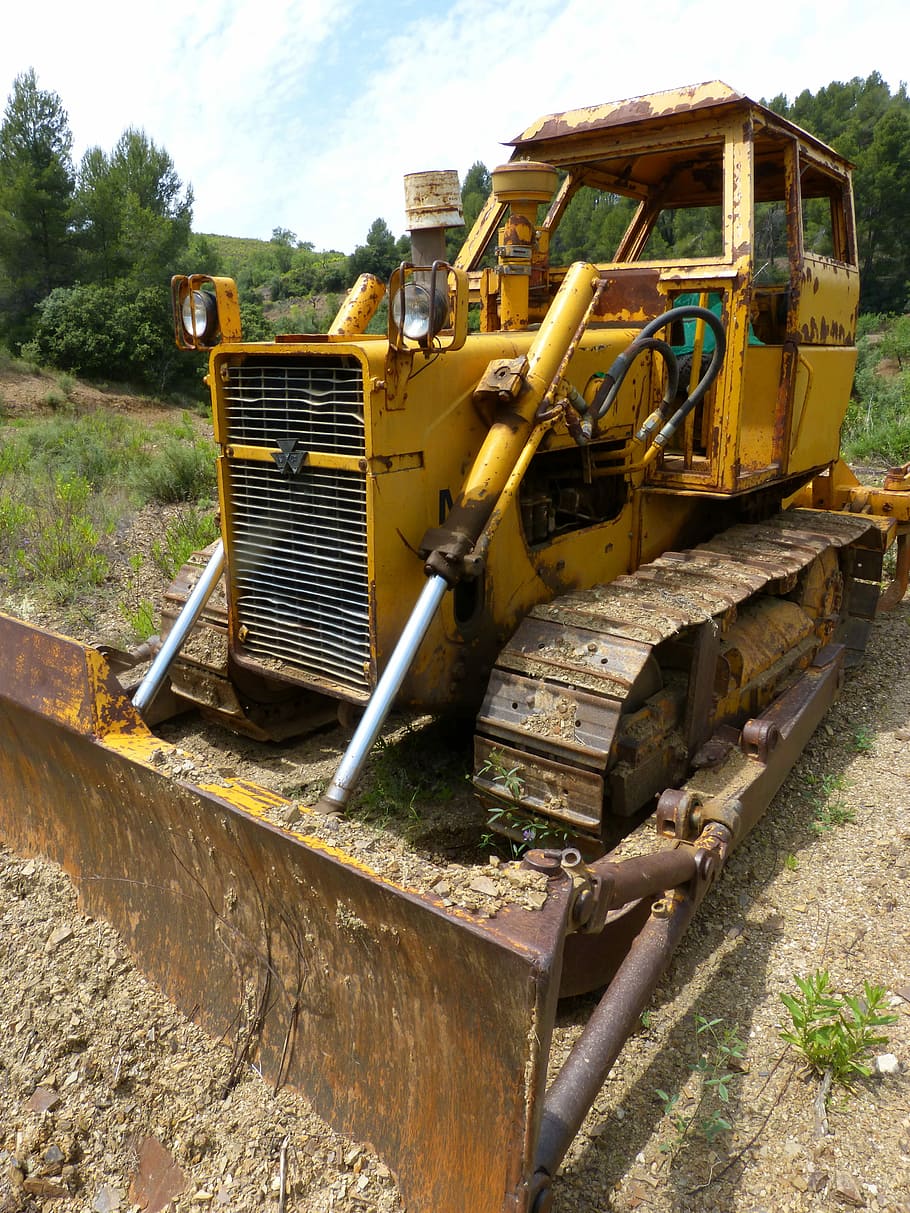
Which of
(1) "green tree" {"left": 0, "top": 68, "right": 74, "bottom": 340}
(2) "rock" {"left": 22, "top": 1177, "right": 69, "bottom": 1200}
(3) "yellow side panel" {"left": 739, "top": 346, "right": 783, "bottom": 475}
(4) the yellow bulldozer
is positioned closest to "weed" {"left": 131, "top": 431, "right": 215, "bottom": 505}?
(4) the yellow bulldozer

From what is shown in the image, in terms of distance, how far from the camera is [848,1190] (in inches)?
84.0

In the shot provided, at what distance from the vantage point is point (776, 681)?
4.27 meters

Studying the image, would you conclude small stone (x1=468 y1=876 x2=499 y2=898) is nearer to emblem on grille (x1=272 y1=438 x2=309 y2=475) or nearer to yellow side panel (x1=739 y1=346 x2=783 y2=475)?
emblem on grille (x1=272 y1=438 x2=309 y2=475)

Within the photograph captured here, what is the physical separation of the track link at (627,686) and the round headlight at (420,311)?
105 cm

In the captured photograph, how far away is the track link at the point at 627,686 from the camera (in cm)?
283

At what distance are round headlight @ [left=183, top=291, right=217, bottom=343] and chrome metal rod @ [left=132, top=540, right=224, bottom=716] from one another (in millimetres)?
817

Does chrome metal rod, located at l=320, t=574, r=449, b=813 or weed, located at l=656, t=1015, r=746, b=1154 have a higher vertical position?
chrome metal rod, located at l=320, t=574, r=449, b=813

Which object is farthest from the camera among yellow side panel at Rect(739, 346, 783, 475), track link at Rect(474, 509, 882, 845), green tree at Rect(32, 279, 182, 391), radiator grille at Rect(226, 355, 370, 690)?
green tree at Rect(32, 279, 182, 391)

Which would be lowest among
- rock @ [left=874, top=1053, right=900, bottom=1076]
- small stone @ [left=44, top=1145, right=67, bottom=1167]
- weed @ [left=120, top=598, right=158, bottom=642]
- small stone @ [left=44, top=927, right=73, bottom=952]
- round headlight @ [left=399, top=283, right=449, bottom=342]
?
rock @ [left=874, top=1053, right=900, bottom=1076]

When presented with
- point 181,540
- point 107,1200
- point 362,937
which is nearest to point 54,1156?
point 107,1200

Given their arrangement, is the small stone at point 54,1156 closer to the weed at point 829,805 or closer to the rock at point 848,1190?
the rock at point 848,1190

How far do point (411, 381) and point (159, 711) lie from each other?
7.16ft

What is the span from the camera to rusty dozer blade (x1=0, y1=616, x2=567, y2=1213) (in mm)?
1874

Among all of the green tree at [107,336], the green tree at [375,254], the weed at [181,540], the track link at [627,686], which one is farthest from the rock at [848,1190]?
the green tree at [375,254]
